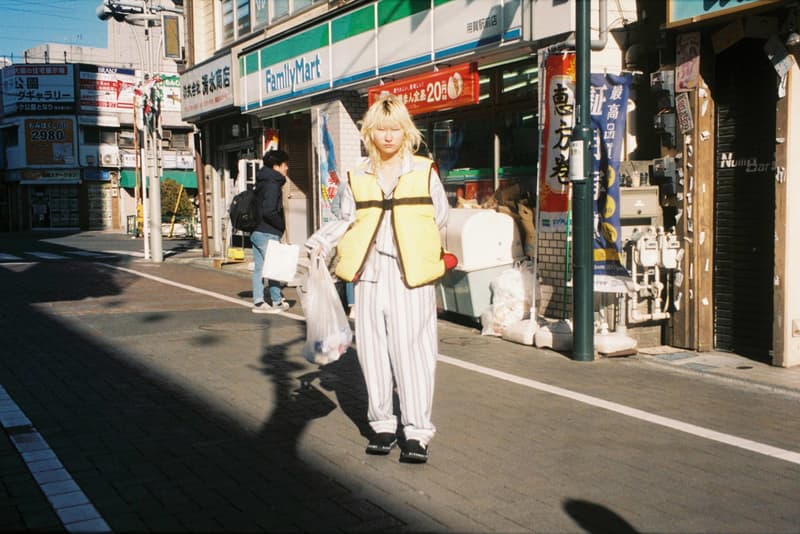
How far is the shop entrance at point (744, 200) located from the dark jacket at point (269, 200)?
536cm

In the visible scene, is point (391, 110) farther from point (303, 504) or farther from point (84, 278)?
point (84, 278)

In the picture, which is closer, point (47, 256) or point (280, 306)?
point (280, 306)

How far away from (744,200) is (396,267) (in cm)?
489

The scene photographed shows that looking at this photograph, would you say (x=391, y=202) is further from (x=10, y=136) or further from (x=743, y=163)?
(x=10, y=136)

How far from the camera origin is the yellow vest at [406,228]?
4680mm

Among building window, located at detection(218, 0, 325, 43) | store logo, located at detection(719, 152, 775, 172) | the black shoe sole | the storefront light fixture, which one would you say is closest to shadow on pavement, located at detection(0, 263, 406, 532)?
the black shoe sole

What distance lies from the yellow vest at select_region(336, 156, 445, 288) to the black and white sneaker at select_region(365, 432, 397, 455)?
35.3 inches

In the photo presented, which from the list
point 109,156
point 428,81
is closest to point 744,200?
point 428,81

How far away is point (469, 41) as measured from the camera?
34.5ft

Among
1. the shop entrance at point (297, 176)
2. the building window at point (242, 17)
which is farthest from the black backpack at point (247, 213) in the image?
the building window at point (242, 17)

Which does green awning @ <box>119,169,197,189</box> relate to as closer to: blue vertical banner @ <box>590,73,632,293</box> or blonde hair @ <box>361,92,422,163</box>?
blue vertical banner @ <box>590,73,632,293</box>

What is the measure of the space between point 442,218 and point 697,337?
4688 millimetres

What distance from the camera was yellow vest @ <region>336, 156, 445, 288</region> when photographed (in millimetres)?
4680

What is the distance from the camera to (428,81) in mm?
11281
